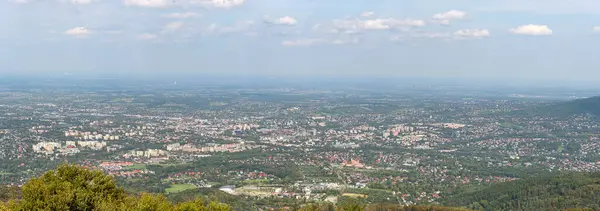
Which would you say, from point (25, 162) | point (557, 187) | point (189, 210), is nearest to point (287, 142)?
point (25, 162)

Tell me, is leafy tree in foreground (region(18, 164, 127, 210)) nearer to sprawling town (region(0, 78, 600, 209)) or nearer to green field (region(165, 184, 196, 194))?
sprawling town (region(0, 78, 600, 209))

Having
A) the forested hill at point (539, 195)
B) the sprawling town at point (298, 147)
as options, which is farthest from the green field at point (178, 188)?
the forested hill at point (539, 195)

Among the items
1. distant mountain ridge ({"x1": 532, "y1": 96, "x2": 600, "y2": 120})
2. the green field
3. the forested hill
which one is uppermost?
distant mountain ridge ({"x1": 532, "y1": 96, "x2": 600, "y2": 120})

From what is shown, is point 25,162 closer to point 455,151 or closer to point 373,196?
point 373,196

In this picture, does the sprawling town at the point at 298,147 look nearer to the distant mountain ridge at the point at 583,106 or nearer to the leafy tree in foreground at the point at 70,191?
the distant mountain ridge at the point at 583,106

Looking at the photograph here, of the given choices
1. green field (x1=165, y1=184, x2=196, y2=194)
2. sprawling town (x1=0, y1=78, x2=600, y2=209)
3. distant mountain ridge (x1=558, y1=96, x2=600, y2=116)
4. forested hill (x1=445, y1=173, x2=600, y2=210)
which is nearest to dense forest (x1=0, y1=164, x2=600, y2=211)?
forested hill (x1=445, y1=173, x2=600, y2=210)

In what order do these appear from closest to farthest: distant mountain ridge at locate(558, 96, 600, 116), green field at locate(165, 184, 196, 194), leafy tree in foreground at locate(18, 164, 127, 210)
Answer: leafy tree in foreground at locate(18, 164, 127, 210) < green field at locate(165, 184, 196, 194) < distant mountain ridge at locate(558, 96, 600, 116)

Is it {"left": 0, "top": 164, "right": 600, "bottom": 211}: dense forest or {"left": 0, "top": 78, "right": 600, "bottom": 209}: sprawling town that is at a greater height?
{"left": 0, "top": 164, "right": 600, "bottom": 211}: dense forest
